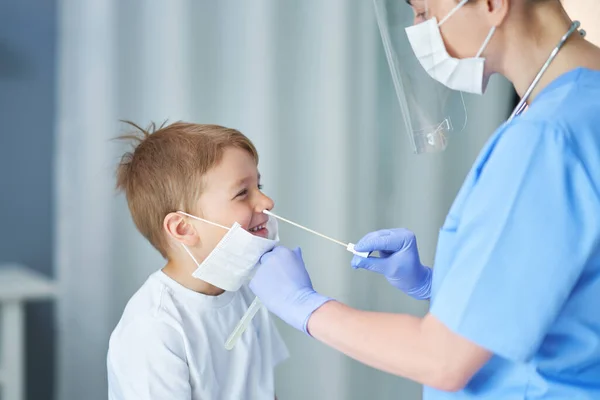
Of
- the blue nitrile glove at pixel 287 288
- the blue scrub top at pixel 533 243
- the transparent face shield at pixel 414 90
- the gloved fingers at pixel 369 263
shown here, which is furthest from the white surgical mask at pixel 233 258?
the blue scrub top at pixel 533 243

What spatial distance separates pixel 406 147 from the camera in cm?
217

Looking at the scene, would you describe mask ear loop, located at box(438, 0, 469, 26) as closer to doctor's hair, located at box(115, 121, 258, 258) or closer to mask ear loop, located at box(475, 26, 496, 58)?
mask ear loop, located at box(475, 26, 496, 58)

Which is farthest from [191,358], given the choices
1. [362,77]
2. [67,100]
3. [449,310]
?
[362,77]

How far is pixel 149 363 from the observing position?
1261 mm

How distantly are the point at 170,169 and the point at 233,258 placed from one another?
0.25 meters

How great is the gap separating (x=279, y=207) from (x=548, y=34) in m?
1.13

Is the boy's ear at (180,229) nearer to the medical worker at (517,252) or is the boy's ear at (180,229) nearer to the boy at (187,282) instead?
the boy at (187,282)

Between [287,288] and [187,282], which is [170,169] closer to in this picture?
[187,282]

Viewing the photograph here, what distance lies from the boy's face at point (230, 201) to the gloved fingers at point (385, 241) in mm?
243

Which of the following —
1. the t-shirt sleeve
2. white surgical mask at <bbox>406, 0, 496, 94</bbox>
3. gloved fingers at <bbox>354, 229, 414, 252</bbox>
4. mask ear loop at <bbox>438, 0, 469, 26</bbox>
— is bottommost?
the t-shirt sleeve

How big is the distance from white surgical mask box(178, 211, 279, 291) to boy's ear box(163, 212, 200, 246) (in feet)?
0.23

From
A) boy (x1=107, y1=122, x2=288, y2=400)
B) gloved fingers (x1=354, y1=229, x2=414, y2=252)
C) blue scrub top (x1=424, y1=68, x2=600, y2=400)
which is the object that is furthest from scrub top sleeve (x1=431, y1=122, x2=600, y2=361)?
boy (x1=107, y1=122, x2=288, y2=400)

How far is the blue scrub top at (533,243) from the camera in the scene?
776mm

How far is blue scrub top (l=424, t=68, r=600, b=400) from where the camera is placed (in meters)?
0.78
